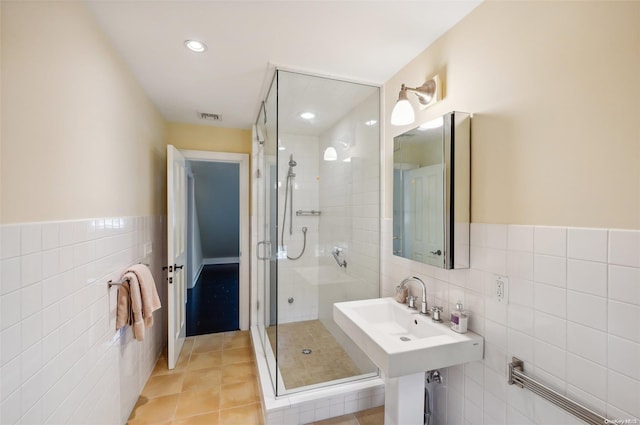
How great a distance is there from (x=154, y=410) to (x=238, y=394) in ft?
1.97

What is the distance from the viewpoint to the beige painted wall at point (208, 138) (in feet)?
10.7

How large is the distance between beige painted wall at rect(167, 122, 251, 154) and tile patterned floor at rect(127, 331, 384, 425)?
2.27 m

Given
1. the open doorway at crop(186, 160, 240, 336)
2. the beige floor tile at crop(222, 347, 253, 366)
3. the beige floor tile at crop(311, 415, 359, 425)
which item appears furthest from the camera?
the open doorway at crop(186, 160, 240, 336)

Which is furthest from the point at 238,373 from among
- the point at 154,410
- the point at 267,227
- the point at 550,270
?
the point at 550,270

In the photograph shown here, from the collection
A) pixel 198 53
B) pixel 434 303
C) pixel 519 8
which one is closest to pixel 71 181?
pixel 198 53

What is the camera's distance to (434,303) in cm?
170

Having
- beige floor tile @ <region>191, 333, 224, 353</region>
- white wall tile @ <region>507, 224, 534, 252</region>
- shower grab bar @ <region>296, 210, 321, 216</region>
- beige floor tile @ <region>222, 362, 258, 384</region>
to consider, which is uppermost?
shower grab bar @ <region>296, 210, 321, 216</region>

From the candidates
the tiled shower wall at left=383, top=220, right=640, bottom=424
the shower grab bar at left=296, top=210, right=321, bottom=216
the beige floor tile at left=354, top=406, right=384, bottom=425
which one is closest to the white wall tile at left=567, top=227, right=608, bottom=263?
the tiled shower wall at left=383, top=220, right=640, bottom=424

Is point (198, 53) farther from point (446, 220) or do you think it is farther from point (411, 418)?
point (411, 418)

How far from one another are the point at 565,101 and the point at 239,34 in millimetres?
1634

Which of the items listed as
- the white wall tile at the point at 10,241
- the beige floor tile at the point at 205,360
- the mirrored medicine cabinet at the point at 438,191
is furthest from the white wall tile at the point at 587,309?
the beige floor tile at the point at 205,360

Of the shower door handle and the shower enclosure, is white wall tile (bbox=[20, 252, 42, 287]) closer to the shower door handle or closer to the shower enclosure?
the shower enclosure

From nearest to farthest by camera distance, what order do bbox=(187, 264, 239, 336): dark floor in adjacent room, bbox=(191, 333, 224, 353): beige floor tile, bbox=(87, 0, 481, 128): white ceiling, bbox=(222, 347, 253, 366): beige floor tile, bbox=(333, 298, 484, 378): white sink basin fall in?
bbox=(333, 298, 484, 378): white sink basin → bbox=(87, 0, 481, 128): white ceiling → bbox=(222, 347, 253, 366): beige floor tile → bbox=(191, 333, 224, 353): beige floor tile → bbox=(187, 264, 239, 336): dark floor in adjacent room

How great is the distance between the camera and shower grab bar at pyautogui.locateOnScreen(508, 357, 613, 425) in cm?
93
